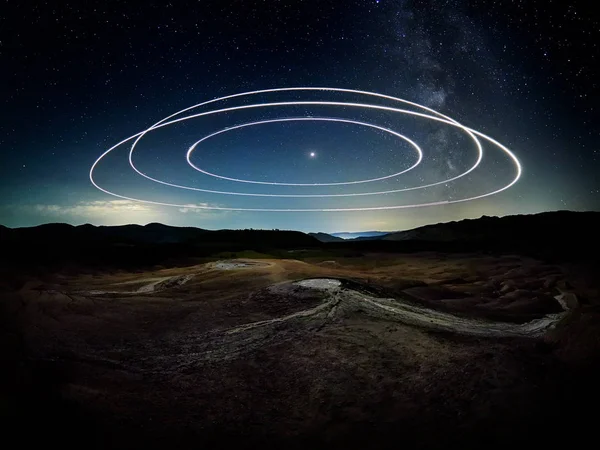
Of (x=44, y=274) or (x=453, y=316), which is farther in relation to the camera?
(x=44, y=274)

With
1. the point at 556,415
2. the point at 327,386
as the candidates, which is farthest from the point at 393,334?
the point at 556,415

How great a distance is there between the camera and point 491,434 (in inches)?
170

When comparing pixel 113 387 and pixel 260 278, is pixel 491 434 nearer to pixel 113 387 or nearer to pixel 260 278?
pixel 113 387

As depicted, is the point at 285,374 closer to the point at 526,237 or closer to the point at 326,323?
the point at 326,323

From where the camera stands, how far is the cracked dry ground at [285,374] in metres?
4.41

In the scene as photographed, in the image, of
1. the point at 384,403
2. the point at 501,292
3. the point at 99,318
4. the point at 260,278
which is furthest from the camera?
the point at 501,292

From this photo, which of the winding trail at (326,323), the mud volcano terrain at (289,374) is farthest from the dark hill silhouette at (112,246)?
the winding trail at (326,323)

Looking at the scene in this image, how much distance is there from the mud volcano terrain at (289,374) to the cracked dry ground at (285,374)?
0.03 m

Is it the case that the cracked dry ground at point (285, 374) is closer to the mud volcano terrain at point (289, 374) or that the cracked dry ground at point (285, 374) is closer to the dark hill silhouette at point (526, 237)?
the mud volcano terrain at point (289, 374)

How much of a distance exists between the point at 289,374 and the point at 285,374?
8 cm

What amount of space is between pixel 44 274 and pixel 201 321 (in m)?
19.4

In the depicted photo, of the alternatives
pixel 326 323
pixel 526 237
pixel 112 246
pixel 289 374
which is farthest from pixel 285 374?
pixel 526 237

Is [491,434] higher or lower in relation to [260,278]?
lower

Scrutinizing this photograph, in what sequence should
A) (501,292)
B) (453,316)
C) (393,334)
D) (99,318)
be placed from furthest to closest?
(501,292) < (453,316) < (99,318) < (393,334)
